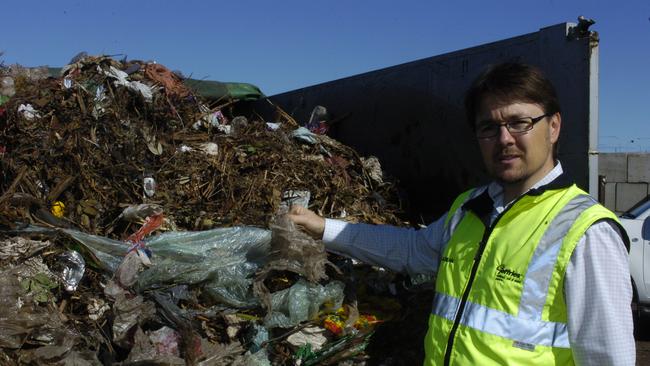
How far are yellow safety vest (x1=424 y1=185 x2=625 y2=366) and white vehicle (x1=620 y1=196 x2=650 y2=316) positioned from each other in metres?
4.63

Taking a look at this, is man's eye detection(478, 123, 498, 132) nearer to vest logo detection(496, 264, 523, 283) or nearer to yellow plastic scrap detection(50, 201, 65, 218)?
vest logo detection(496, 264, 523, 283)

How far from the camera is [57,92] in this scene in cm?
414

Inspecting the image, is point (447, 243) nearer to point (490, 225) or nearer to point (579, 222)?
point (490, 225)

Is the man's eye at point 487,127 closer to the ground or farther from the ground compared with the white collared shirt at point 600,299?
farther from the ground

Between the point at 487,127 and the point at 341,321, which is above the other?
the point at 487,127

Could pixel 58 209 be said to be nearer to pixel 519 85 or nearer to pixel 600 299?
pixel 519 85

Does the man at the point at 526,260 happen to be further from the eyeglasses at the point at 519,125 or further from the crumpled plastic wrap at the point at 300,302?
the crumpled plastic wrap at the point at 300,302

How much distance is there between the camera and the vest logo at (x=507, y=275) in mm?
1609

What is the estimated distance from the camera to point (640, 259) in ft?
19.1

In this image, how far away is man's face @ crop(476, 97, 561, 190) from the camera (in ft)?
5.68

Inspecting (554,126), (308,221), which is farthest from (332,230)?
(554,126)

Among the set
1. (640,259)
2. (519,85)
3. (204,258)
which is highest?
(519,85)

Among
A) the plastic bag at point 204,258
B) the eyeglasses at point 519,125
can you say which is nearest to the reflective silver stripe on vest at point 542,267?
the eyeglasses at point 519,125

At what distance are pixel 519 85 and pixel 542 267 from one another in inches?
19.7
